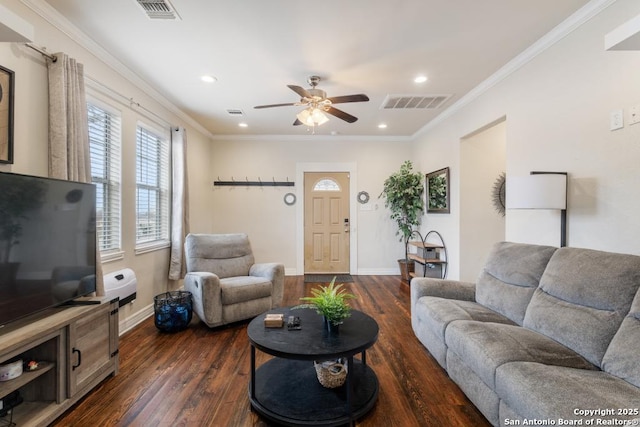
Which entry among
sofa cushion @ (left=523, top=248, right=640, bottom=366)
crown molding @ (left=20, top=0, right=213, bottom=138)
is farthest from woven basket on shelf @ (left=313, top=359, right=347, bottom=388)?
crown molding @ (left=20, top=0, right=213, bottom=138)

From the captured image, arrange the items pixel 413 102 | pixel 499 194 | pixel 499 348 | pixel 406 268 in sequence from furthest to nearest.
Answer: pixel 406 268
pixel 499 194
pixel 413 102
pixel 499 348

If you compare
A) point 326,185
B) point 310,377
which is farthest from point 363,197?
point 310,377

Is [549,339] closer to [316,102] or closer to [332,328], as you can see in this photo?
[332,328]

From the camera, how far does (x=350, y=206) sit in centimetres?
547

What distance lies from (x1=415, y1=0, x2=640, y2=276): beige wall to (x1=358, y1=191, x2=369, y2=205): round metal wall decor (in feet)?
8.94

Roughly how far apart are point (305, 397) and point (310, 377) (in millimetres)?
208

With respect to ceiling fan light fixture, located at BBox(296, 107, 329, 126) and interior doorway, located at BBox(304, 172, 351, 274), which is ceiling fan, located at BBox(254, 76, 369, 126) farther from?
interior doorway, located at BBox(304, 172, 351, 274)

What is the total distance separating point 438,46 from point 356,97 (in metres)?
0.81

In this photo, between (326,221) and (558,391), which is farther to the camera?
(326,221)

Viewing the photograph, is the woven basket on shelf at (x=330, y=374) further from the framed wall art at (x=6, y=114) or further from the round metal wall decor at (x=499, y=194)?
the round metal wall decor at (x=499, y=194)

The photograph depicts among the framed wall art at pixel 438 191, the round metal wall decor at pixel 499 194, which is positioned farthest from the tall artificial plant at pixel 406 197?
the round metal wall decor at pixel 499 194

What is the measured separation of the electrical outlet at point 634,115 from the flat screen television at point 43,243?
144 inches

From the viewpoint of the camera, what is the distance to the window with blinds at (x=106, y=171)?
8.71ft

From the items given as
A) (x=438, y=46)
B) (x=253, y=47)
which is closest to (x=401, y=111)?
(x=438, y=46)
